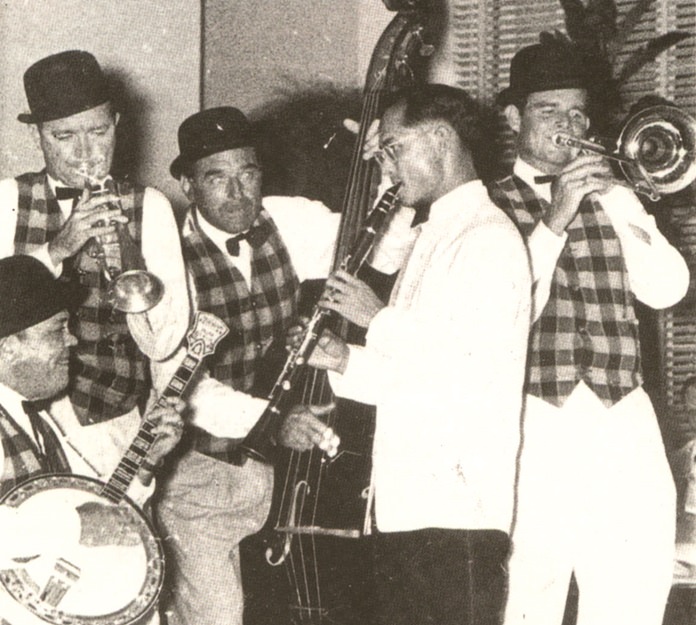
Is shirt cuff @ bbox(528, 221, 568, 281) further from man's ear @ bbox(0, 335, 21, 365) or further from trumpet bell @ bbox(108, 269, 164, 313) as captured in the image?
man's ear @ bbox(0, 335, 21, 365)

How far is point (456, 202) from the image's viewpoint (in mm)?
3055

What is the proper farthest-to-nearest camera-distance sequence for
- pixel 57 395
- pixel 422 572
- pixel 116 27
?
pixel 116 27 < pixel 57 395 < pixel 422 572

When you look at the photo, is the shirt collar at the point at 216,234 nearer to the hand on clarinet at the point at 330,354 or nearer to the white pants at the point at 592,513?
the hand on clarinet at the point at 330,354

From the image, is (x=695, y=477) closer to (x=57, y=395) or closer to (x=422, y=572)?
(x=422, y=572)

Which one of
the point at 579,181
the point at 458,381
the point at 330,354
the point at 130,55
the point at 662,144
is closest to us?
the point at 458,381

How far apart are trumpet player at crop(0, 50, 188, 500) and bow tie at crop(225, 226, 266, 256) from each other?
0.72 ft

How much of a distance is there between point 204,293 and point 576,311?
4.01 ft

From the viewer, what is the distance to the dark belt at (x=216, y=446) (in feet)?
12.3

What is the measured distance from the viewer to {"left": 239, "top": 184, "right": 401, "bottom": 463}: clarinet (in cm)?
326

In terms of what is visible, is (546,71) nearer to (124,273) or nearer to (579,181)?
(579,181)

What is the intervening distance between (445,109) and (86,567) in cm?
159

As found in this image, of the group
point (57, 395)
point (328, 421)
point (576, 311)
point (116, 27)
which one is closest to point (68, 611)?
point (57, 395)

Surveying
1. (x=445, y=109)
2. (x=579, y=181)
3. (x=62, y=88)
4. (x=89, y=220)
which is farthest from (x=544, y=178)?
(x=62, y=88)

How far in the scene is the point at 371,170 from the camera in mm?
3740
